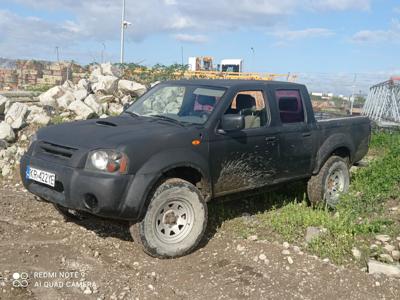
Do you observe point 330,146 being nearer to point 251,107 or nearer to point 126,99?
point 251,107

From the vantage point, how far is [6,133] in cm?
934

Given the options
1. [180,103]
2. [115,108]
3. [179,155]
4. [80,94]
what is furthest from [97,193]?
[80,94]

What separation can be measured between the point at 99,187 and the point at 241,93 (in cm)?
222

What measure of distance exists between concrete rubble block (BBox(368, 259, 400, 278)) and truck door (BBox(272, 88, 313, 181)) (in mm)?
1705

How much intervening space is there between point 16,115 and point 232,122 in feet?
22.4

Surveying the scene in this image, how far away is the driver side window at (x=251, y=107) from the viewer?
5509 millimetres

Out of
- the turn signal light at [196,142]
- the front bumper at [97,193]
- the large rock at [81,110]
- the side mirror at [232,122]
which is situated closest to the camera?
the front bumper at [97,193]

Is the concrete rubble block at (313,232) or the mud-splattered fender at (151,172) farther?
the concrete rubble block at (313,232)

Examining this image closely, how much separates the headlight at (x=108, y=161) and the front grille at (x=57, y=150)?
28 cm

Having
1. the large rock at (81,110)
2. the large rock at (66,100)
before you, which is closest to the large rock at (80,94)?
the large rock at (66,100)

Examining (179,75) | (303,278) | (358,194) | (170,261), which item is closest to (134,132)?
(170,261)

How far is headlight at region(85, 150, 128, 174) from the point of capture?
425 centimetres

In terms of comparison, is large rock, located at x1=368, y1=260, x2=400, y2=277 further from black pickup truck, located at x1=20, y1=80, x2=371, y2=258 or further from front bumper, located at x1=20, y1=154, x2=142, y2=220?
front bumper, located at x1=20, y1=154, x2=142, y2=220

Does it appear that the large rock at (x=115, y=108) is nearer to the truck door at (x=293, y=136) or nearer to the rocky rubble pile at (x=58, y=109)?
the rocky rubble pile at (x=58, y=109)
